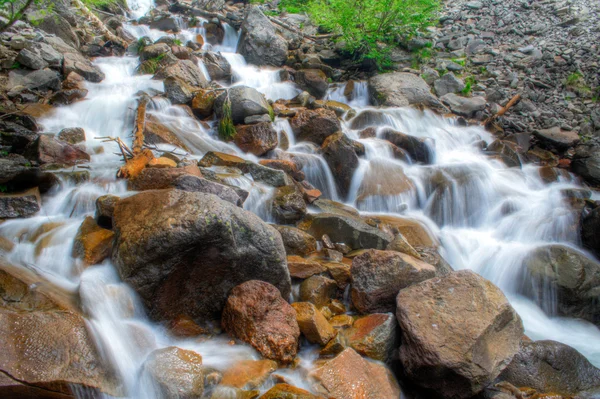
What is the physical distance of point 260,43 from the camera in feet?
42.7

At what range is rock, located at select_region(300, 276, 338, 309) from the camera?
4.46m

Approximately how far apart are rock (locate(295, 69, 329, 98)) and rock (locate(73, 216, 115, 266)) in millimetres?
8525

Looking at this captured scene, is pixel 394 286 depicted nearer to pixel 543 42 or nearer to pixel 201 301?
pixel 201 301

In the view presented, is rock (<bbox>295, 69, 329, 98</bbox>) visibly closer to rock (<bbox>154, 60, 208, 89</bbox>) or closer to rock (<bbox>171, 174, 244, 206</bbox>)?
rock (<bbox>154, 60, 208, 89</bbox>)

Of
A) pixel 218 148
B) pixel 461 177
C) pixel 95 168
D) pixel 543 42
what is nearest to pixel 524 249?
pixel 461 177

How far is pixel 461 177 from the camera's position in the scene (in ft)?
26.8

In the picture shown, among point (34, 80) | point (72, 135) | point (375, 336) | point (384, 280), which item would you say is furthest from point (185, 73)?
point (375, 336)

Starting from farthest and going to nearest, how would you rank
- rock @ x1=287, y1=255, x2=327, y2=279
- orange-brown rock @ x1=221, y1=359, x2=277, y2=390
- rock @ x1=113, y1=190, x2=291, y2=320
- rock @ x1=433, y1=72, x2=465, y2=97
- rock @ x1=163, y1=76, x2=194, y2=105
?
1. rock @ x1=433, y1=72, x2=465, y2=97
2. rock @ x1=163, y1=76, x2=194, y2=105
3. rock @ x1=287, y1=255, x2=327, y2=279
4. rock @ x1=113, y1=190, x2=291, y2=320
5. orange-brown rock @ x1=221, y1=359, x2=277, y2=390

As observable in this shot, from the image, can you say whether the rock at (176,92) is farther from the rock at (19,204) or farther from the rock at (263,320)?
the rock at (263,320)

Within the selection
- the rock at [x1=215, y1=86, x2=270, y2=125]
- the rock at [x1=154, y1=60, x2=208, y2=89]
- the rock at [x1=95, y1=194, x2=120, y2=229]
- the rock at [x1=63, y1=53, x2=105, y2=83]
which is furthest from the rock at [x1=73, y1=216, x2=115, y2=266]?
the rock at [x1=63, y1=53, x2=105, y2=83]

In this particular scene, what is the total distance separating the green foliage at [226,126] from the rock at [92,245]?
13.4ft

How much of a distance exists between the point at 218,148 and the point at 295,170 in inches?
65.3

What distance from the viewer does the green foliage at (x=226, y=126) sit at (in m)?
7.93

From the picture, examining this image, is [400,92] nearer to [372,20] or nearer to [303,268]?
[372,20]
